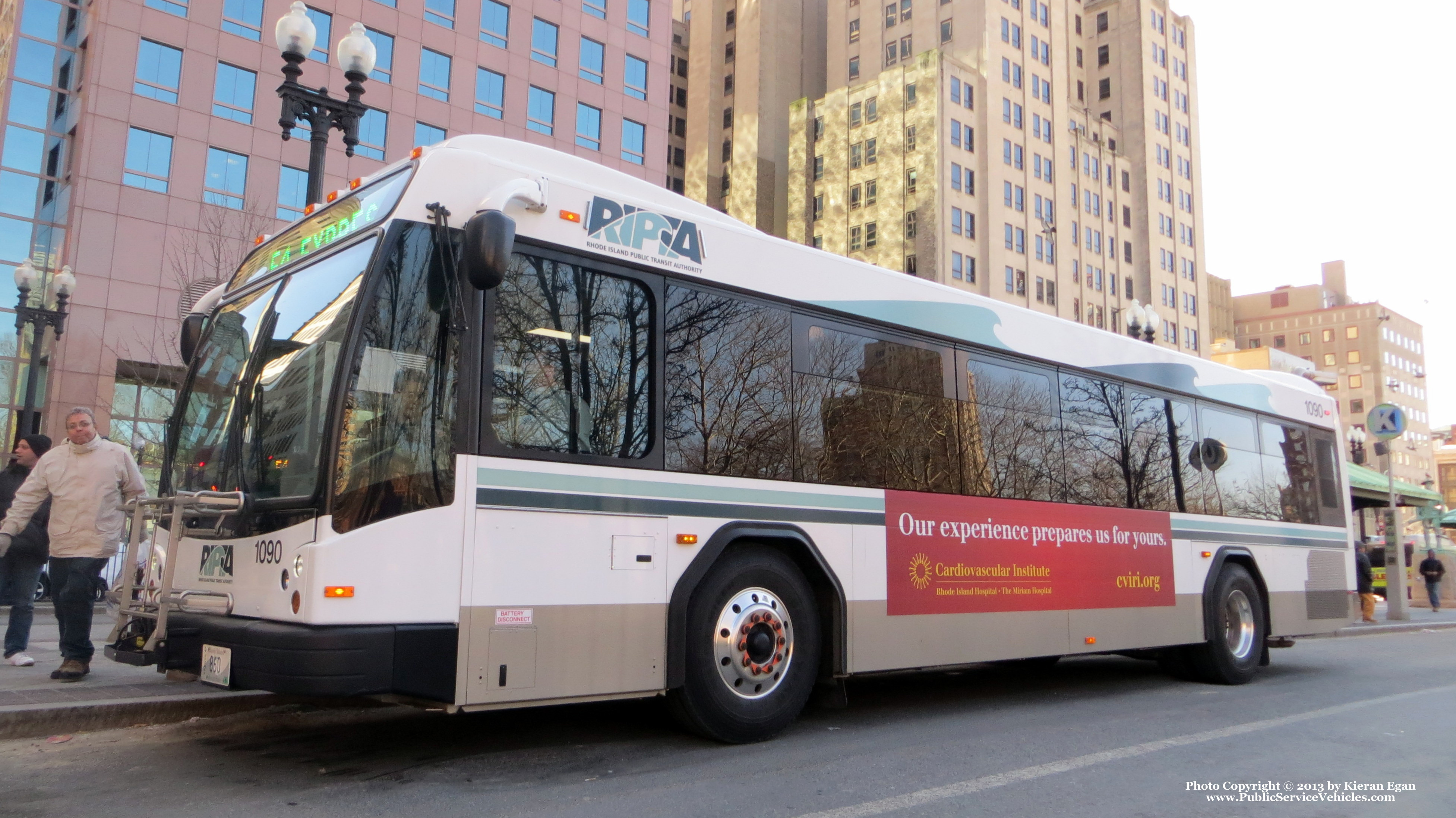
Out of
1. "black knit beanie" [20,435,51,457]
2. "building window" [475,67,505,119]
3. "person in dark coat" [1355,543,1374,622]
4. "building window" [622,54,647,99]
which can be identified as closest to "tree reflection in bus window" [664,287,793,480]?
"black knit beanie" [20,435,51,457]

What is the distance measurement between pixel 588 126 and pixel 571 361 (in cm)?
3689

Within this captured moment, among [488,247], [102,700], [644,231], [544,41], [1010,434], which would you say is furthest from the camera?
[544,41]

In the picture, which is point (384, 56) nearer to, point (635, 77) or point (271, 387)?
point (635, 77)

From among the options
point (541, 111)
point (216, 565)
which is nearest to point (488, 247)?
point (216, 565)

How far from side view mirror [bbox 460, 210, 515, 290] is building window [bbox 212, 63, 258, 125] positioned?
30860mm

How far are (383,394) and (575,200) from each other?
161cm

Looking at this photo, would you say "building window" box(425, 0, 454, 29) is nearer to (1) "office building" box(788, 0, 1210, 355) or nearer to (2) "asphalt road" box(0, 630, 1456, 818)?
(1) "office building" box(788, 0, 1210, 355)

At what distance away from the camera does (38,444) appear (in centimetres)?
898

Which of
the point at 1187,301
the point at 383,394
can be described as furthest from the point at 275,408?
the point at 1187,301

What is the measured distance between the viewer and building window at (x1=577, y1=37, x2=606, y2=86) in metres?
41.2

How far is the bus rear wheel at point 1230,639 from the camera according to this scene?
1016 centimetres

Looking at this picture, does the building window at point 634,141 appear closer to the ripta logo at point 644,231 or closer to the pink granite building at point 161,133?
the pink granite building at point 161,133

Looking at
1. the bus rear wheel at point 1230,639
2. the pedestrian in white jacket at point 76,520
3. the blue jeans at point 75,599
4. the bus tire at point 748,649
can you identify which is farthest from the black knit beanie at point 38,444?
the bus rear wheel at point 1230,639

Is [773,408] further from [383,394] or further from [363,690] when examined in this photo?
[363,690]
